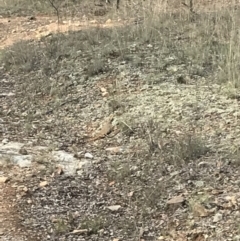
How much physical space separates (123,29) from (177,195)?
152 inches

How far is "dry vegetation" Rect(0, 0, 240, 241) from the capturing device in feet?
11.8

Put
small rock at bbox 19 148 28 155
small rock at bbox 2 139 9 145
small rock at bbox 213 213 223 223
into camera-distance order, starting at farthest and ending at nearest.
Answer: small rock at bbox 2 139 9 145, small rock at bbox 19 148 28 155, small rock at bbox 213 213 223 223

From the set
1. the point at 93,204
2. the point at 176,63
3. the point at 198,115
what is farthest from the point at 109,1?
the point at 93,204

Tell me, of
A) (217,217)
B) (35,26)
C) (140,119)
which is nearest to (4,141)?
(140,119)

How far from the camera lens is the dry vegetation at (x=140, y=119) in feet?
11.8

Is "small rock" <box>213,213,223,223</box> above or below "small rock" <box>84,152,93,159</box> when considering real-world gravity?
above

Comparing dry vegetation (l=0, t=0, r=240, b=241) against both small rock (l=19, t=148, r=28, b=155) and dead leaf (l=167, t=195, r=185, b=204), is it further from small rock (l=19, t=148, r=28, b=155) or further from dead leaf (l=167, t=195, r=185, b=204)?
small rock (l=19, t=148, r=28, b=155)

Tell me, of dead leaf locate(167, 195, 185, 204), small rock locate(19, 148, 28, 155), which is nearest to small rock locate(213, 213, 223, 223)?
dead leaf locate(167, 195, 185, 204)

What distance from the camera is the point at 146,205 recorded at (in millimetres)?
3758

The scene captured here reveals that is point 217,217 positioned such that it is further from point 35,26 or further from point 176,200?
point 35,26

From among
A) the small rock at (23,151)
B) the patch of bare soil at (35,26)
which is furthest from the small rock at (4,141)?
the patch of bare soil at (35,26)

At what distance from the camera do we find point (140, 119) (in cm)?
496

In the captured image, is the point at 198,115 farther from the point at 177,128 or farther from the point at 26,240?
the point at 26,240

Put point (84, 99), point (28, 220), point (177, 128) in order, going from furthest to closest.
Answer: point (84, 99)
point (177, 128)
point (28, 220)
